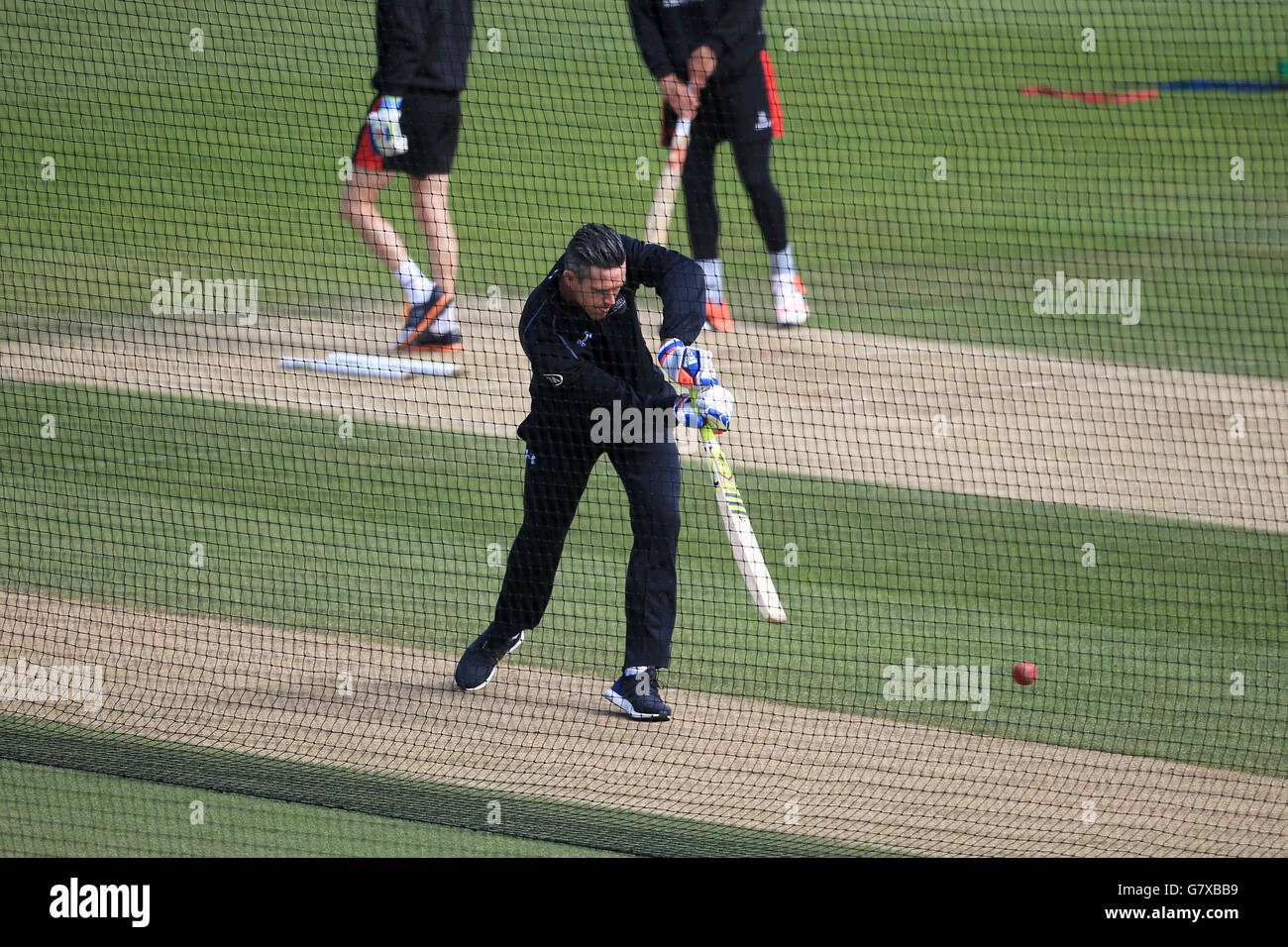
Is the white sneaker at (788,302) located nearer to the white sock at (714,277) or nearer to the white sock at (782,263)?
the white sock at (782,263)

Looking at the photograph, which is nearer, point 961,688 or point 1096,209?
point 961,688

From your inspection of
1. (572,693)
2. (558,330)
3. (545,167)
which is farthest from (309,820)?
(545,167)

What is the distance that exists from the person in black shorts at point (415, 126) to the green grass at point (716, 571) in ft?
5.12

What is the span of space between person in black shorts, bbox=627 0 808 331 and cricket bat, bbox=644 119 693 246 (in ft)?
0.29

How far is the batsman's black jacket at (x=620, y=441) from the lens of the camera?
20.0ft

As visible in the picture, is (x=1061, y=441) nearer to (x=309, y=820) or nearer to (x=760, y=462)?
(x=760, y=462)

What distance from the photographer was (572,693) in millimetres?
6641

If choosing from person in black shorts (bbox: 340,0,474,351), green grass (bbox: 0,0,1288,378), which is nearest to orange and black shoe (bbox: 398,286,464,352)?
person in black shorts (bbox: 340,0,474,351)

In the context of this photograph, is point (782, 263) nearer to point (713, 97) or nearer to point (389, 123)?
point (713, 97)

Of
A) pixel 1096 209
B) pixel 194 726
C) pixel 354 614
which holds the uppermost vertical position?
pixel 1096 209

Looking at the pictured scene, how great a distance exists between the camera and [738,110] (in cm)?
1235

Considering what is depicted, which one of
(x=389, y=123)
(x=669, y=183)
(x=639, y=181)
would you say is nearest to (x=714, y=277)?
(x=669, y=183)

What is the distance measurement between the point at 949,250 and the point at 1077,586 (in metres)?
9.28

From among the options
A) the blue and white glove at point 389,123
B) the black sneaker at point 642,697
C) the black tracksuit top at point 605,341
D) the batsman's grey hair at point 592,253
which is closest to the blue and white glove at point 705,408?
the black tracksuit top at point 605,341
